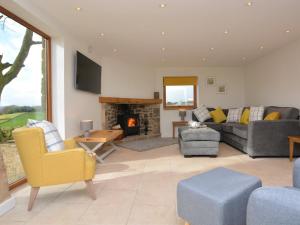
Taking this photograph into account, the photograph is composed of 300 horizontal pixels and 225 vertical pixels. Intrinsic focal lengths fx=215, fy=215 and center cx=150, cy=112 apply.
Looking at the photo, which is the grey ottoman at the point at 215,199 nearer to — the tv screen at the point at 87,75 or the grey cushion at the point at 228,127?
the tv screen at the point at 87,75

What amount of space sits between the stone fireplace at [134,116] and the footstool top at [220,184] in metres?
3.86

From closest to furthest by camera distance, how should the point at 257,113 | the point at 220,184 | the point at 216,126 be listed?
the point at 220,184 → the point at 257,113 → the point at 216,126

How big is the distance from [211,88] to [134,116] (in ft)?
8.43

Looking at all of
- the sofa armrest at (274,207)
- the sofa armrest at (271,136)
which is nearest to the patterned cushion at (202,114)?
the sofa armrest at (271,136)

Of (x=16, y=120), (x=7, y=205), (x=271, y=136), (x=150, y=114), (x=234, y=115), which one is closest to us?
(x=7, y=205)

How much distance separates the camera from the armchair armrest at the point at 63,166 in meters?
2.04

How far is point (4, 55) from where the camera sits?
2.53 meters

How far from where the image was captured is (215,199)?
136 cm

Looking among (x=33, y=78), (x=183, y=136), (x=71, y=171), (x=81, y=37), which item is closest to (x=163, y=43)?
(x=81, y=37)

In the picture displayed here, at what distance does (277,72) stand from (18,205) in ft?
17.6

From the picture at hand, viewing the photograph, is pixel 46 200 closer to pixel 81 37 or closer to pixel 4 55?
pixel 4 55

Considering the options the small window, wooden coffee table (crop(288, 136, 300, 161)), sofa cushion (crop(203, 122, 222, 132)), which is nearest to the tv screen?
the small window

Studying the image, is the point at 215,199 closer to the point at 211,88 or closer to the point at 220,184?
the point at 220,184

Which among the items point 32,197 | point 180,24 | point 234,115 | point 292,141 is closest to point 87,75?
point 180,24
